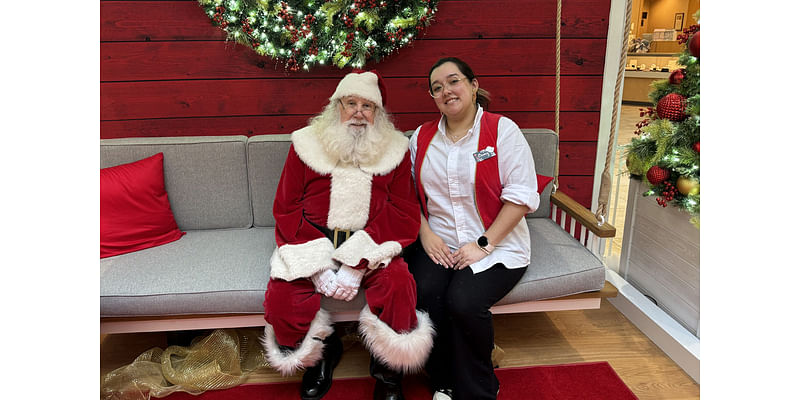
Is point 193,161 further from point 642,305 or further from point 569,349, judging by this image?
point 642,305

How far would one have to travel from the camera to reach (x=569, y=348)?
213 centimetres

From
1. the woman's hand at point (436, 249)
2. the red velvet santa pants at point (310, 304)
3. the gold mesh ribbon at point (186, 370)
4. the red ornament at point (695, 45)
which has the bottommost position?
the gold mesh ribbon at point (186, 370)

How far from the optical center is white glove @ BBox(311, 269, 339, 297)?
1.71 meters

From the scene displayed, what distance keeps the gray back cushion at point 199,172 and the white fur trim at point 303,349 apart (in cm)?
82

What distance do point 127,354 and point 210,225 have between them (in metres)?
0.68

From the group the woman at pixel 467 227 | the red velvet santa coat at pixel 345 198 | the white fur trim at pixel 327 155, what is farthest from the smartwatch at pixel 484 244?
the white fur trim at pixel 327 155

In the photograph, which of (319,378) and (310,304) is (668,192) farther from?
(319,378)

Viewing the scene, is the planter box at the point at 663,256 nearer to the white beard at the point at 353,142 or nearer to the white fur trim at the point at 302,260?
the white beard at the point at 353,142

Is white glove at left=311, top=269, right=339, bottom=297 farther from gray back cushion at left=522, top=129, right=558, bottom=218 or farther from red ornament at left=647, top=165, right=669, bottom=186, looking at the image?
red ornament at left=647, top=165, right=669, bottom=186

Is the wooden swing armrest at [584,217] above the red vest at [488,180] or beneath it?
beneath

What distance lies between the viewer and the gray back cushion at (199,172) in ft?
7.33

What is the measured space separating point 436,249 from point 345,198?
42 centimetres

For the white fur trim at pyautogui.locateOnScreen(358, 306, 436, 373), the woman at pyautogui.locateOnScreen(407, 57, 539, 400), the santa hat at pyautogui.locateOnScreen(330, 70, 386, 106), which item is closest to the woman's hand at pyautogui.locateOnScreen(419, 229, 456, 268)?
the woman at pyautogui.locateOnScreen(407, 57, 539, 400)

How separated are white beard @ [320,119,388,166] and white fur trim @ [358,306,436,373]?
618mm
